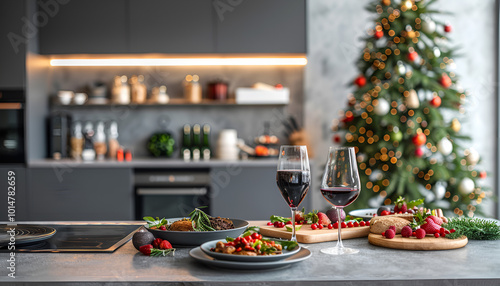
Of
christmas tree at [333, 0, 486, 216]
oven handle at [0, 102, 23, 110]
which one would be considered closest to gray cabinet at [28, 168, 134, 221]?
oven handle at [0, 102, 23, 110]

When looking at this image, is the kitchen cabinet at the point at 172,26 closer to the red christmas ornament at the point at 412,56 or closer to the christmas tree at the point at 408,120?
the christmas tree at the point at 408,120

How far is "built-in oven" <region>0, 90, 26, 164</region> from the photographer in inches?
155

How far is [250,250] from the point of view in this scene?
3.45ft

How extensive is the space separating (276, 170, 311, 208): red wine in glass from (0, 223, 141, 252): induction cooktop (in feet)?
1.39

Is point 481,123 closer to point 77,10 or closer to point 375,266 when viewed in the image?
point 77,10

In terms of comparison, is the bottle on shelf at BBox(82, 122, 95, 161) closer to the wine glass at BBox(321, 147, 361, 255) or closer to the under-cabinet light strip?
the under-cabinet light strip

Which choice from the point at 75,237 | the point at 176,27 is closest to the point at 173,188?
the point at 176,27

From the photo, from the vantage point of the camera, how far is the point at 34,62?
410cm

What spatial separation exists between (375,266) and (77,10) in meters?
3.68

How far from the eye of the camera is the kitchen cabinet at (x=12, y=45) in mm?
3938

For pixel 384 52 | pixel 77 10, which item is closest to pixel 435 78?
pixel 384 52

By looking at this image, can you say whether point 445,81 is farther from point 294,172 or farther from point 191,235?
point 191,235

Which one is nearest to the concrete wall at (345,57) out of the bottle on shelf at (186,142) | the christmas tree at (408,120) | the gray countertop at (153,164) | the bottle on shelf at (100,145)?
the christmas tree at (408,120)

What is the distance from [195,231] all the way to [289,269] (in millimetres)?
274
